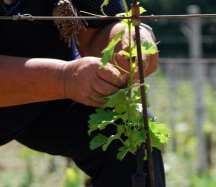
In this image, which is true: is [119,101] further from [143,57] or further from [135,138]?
[143,57]

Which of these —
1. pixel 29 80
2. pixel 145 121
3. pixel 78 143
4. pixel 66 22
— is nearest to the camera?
pixel 145 121

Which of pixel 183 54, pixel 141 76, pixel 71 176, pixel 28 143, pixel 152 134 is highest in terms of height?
pixel 141 76

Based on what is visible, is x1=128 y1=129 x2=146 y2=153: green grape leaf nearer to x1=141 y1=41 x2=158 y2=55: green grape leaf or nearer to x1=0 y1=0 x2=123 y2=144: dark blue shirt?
x1=141 y1=41 x2=158 y2=55: green grape leaf

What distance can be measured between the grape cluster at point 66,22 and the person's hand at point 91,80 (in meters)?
0.22

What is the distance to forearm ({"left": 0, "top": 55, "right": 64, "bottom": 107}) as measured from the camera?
195 cm

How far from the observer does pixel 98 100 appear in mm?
1878

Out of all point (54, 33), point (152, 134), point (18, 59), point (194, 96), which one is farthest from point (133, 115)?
point (194, 96)

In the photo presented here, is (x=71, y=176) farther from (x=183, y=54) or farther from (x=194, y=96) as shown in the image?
(x=183, y=54)


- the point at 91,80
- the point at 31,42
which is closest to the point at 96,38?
the point at 31,42

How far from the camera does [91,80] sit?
73.4 inches

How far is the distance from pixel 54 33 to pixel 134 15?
0.57m

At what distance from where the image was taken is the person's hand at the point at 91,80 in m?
1.84

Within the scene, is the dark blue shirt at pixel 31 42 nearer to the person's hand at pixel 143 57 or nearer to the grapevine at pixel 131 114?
the person's hand at pixel 143 57

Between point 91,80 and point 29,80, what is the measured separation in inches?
7.4
